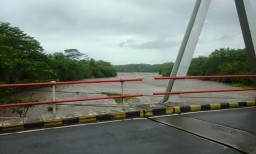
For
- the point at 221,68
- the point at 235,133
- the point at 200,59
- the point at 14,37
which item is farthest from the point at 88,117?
the point at 200,59

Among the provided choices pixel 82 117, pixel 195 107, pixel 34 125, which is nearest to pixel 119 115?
pixel 82 117

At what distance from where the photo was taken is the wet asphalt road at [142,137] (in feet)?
14.7

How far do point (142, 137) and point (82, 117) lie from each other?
1.92 meters

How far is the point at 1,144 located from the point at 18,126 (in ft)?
3.59

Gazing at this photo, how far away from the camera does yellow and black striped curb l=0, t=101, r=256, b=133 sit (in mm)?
6032

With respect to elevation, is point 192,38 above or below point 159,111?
above

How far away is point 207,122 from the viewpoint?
251 inches

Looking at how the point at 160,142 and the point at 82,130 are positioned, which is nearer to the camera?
the point at 160,142

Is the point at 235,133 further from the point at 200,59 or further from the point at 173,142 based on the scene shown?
the point at 200,59

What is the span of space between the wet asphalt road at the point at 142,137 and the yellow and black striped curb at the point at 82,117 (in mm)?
407

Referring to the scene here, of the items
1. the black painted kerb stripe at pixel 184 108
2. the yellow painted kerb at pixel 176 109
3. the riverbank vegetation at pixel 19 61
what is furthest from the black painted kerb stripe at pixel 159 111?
the riverbank vegetation at pixel 19 61

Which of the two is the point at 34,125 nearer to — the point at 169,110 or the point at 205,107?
the point at 169,110

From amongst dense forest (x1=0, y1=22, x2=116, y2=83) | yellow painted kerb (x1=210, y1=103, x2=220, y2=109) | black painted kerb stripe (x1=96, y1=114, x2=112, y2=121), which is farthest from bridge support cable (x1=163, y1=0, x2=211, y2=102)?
dense forest (x1=0, y1=22, x2=116, y2=83)

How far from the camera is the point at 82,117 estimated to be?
6.57m
